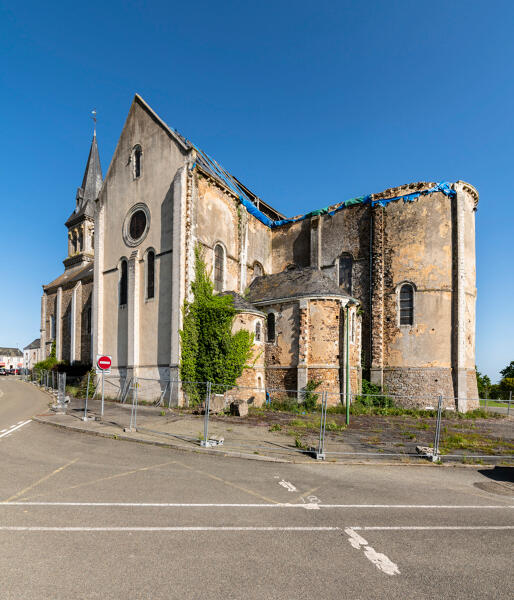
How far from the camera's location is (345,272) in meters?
27.0

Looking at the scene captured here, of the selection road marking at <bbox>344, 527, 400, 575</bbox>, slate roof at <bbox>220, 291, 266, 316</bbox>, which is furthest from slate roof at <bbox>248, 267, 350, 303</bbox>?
road marking at <bbox>344, 527, 400, 575</bbox>

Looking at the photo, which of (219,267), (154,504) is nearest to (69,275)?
(219,267)

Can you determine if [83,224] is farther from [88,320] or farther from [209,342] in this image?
[209,342]

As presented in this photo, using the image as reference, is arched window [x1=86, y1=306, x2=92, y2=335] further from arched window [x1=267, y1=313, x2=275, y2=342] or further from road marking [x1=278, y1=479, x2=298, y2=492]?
road marking [x1=278, y1=479, x2=298, y2=492]

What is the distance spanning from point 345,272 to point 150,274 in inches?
498

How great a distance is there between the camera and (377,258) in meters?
25.5

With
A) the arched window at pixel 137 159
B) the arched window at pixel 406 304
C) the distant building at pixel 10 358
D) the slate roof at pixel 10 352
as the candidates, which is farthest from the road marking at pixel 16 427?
the slate roof at pixel 10 352

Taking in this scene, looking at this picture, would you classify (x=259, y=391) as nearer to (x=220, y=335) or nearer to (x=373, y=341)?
(x=220, y=335)

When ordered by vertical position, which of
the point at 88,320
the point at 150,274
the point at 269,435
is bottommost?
the point at 269,435

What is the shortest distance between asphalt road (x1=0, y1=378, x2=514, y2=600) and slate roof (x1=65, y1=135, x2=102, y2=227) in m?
41.3

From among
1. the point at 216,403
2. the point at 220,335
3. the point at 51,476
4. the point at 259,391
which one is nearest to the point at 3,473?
the point at 51,476

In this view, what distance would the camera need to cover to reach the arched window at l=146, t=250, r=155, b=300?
2342 centimetres

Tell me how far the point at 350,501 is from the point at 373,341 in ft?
61.5

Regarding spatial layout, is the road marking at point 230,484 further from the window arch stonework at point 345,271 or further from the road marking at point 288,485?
the window arch stonework at point 345,271
